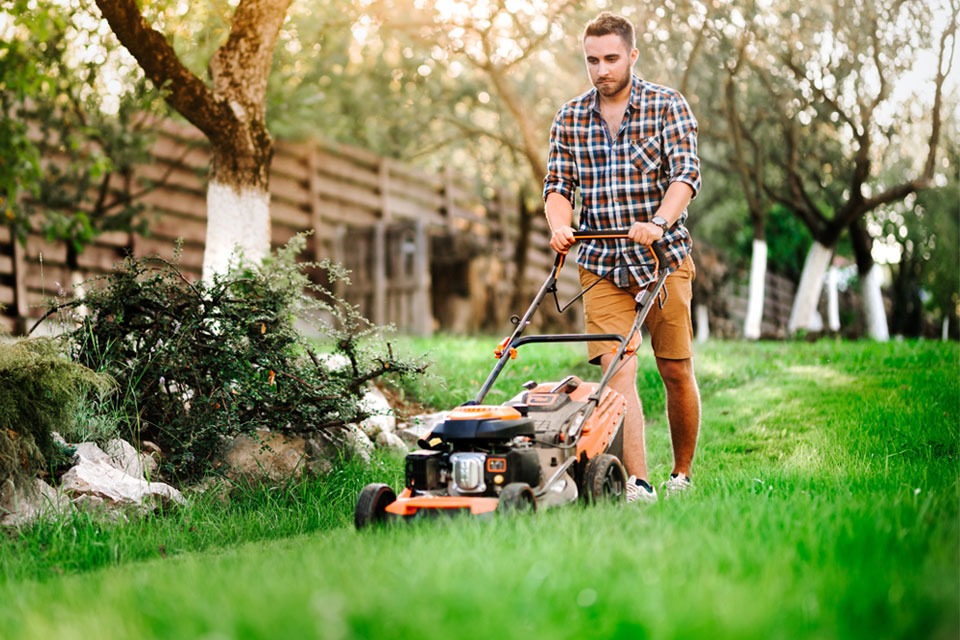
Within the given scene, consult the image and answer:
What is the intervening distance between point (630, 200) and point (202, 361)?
2379 millimetres

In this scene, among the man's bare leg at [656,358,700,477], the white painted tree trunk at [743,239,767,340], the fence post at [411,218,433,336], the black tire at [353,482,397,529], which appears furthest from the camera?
the white painted tree trunk at [743,239,767,340]

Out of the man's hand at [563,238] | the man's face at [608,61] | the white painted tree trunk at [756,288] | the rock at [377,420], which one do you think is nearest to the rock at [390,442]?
the rock at [377,420]

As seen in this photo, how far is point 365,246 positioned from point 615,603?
518 inches

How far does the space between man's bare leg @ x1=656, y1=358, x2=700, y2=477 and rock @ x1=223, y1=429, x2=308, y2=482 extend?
193cm

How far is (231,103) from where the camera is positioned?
742 centimetres

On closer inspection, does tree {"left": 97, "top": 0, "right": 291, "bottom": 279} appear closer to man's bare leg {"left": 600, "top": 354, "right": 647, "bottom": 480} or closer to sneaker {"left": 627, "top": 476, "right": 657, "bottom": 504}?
man's bare leg {"left": 600, "top": 354, "right": 647, "bottom": 480}

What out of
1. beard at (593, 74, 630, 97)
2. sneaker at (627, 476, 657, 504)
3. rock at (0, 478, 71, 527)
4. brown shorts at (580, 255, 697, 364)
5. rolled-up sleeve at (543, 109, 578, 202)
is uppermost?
beard at (593, 74, 630, 97)

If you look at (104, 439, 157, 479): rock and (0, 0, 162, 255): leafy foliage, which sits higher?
(0, 0, 162, 255): leafy foliage

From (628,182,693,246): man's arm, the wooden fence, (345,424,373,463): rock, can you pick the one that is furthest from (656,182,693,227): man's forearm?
the wooden fence

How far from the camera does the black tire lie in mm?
4230

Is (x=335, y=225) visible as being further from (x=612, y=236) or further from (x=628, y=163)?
(x=612, y=236)

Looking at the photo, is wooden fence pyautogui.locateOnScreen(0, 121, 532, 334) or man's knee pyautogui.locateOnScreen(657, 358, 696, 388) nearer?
man's knee pyautogui.locateOnScreen(657, 358, 696, 388)

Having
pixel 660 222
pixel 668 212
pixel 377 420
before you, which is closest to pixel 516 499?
pixel 660 222

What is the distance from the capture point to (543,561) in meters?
3.21
